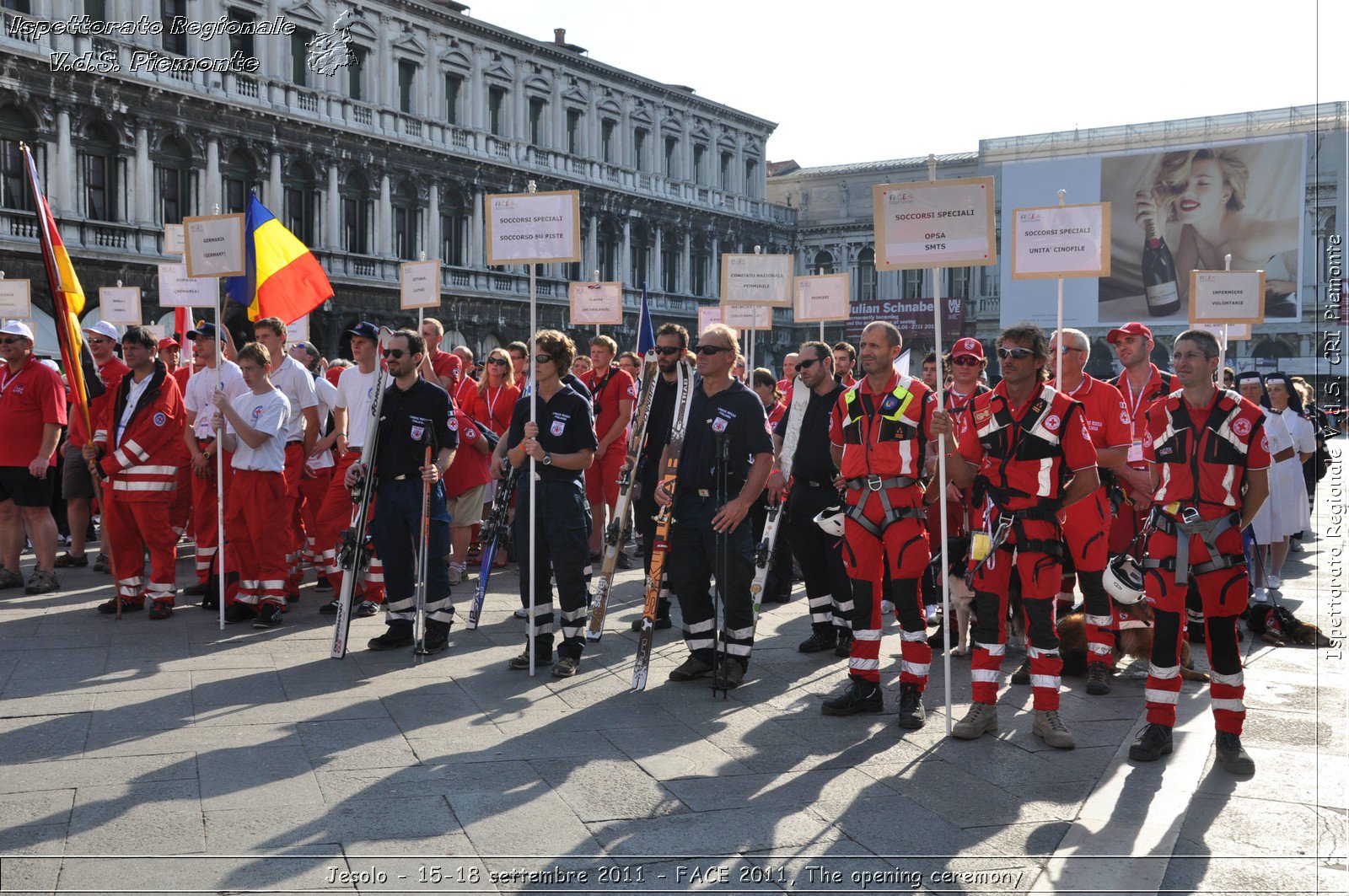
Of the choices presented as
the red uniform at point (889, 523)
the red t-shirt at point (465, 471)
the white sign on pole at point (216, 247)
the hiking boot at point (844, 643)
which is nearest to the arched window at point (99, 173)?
the white sign on pole at point (216, 247)

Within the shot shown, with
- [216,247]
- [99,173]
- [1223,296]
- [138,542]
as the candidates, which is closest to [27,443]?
[138,542]

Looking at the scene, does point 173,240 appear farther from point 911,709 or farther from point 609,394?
point 911,709

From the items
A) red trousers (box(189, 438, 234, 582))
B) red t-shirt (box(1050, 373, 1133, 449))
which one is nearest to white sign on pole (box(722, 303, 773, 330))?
red trousers (box(189, 438, 234, 582))

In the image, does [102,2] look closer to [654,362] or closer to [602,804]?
[654,362]

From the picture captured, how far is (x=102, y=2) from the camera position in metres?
29.8

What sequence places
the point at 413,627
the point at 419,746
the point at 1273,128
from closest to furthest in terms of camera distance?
the point at 419,746 < the point at 413,627 < the point at 1273,128

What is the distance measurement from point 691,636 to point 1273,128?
2110 inches

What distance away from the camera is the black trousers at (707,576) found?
6746mm

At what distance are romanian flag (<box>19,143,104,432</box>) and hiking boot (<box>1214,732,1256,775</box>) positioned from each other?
316 inches

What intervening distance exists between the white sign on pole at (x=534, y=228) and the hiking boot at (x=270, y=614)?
2947 mm

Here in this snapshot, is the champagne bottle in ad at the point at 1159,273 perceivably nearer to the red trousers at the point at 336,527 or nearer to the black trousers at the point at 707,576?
the red trousers at the point at 336,527

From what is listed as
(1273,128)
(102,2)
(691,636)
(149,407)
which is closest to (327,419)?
(149,407)

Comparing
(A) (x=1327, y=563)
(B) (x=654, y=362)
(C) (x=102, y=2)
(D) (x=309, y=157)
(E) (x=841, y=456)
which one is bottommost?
(A) (x=1327, y=563)

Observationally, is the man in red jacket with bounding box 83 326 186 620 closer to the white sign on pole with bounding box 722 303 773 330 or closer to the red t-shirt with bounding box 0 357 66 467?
the red t-shirt with bounding box 0 357 66 467
